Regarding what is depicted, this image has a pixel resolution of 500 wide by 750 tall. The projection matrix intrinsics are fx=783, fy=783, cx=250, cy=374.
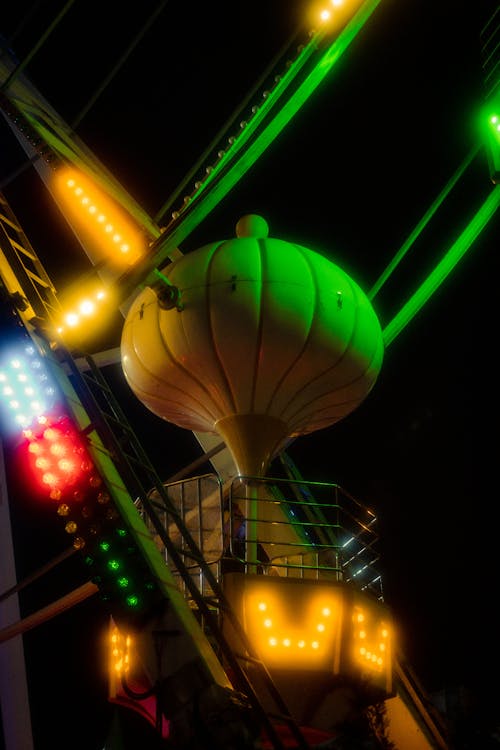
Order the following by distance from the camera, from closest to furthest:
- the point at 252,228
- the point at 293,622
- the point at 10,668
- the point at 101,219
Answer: the point at 293,622 < the point at 252,228 < the point at 101,219 < the point at 10,668

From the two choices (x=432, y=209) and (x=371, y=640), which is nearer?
(x=371, y=640)

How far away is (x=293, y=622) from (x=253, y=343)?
2850 mm

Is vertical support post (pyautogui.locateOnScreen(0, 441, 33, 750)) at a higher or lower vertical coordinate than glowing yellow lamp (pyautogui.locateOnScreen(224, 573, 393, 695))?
higher

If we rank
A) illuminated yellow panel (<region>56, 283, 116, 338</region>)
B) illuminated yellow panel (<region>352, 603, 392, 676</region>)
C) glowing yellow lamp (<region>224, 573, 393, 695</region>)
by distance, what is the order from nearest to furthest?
glowing yellow lamp (<region>224, 573, 393, 695</region>), illuminated yellow panel (<region>352, 603, 392, 676</region>), illuminated yellow panel (<region>56, 283, 116, 338</region>)

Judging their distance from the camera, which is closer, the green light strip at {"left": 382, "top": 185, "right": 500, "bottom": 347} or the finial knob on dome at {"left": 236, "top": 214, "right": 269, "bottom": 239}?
the finial knob on dome at {"left": 236, "top": 214, "right": 269, "bottom": 239}

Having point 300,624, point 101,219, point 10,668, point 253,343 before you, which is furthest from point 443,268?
point 10,668

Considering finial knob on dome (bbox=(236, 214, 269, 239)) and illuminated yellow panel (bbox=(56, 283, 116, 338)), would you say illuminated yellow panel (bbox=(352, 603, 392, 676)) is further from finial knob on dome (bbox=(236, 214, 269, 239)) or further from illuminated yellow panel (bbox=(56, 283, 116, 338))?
finial knob on dome (bbox=(236, 214, 269, 239))

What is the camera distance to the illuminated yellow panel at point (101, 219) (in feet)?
38.9

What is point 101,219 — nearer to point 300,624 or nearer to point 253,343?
point 253,343

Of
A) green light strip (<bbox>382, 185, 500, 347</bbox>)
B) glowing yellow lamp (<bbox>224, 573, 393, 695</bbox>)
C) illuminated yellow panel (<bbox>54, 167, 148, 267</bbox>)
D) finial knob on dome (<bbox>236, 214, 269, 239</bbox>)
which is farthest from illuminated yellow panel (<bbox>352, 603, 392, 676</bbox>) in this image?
illuminated yellow panel (<bbox>54, 167, 148, 267</bbox>)

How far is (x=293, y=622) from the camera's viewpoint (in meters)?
7.44

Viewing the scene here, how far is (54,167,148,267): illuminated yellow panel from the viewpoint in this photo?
11.9 metres

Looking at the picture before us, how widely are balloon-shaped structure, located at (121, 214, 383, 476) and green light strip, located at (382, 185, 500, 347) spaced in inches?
43.1

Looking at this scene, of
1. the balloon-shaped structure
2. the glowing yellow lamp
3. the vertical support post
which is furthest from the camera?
the vertical support post
